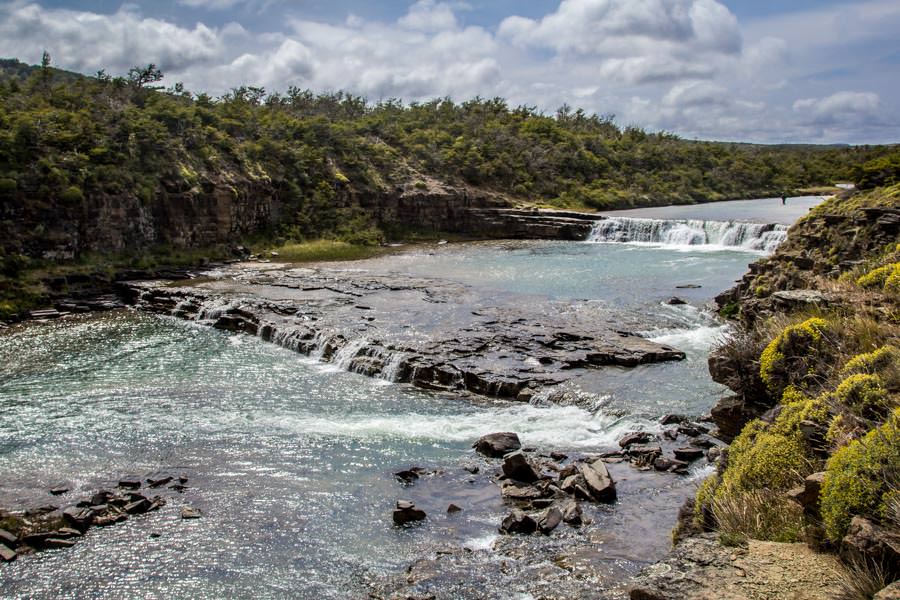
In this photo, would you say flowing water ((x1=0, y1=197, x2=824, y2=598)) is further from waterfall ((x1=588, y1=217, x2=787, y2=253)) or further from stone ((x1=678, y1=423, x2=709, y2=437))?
waterfall ((x1=588, y1=217, x2=787, y2=253))

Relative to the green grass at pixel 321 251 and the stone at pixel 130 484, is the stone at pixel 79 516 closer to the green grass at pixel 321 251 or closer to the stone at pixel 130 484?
the stone at pixel 130 484

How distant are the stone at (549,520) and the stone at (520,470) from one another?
1447mm

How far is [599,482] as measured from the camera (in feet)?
41.8

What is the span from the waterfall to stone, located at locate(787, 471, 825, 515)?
114 ft

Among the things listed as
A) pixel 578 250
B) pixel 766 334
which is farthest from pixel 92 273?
pixel 766 334

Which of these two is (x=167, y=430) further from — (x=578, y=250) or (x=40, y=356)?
(x=578, y=250)

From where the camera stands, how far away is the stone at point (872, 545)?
20.7 ft

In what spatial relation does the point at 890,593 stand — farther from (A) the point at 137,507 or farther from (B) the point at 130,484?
(B) the point at 130,484

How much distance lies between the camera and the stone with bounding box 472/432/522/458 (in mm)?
14922

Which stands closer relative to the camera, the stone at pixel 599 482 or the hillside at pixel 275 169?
the stone at pixel 599 482

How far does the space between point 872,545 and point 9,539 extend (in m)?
12.5

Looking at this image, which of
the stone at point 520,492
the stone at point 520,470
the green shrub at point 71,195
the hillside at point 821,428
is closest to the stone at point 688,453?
the hillside at point 821,428

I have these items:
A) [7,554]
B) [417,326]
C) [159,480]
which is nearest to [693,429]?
[159,480]

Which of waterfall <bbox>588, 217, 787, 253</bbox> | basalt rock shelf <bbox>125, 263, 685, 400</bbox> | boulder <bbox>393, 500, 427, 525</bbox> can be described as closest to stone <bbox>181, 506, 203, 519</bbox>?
boulder <bbox>393, 500, 427, 525</bbox>
